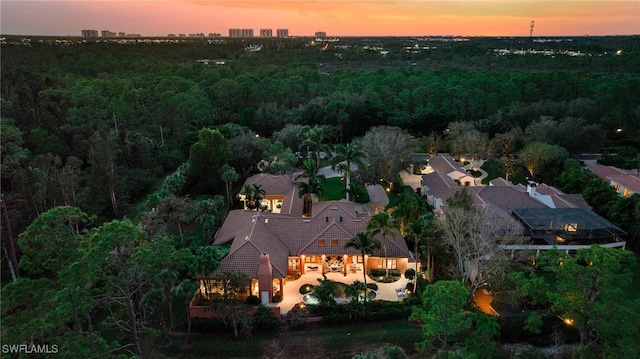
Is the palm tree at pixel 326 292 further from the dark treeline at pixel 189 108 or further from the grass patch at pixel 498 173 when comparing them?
the grass patch at pixel 498 173

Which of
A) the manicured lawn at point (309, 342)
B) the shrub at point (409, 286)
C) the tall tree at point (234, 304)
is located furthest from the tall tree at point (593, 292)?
the tall tree at point (234, 304)

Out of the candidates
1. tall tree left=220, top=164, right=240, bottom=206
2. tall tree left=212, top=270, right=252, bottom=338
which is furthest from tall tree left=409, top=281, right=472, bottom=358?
tall tree left=220, top=164, right=240, bottom=206

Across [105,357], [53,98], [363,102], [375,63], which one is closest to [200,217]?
[105,357]

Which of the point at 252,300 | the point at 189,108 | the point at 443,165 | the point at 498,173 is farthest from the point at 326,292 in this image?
the point at 189,108

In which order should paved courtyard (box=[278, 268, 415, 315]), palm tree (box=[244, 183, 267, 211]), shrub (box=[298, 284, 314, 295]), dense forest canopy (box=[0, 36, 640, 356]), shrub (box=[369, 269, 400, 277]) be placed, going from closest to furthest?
1. dense forest canopy (box=[0, 36, 640, 356])
2. paved courtyard (box=[278, 268, 415, 315])
3. shrub (box=[298, 284, 314, 295])
4. shrub (box=[369, 269, 400, 277])
5. palm tree (box=[244, 183, 267, 211])

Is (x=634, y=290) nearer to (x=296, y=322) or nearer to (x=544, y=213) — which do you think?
(x=544, y=213)

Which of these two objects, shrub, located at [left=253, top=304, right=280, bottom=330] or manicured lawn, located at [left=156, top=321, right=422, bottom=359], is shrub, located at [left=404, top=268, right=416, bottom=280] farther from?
Answer: shrub, located at [left=253, top=304, right=280, bottom=330]
